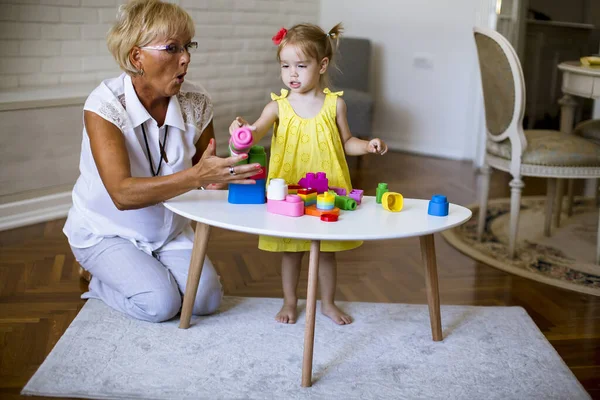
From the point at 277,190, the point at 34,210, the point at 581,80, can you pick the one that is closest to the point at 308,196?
the point at 277,190

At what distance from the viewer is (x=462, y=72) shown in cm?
550

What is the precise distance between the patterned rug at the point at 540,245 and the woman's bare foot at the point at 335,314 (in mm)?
978

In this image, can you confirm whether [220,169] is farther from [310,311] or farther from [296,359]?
[296,359]

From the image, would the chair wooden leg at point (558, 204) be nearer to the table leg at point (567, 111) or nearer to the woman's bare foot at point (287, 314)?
the table leg at point (567, 111)

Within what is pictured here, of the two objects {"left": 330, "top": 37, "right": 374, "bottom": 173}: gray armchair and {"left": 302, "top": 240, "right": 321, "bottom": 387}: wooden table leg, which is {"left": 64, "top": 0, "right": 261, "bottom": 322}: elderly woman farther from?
{"left": 330, "top": 37, "right": 374, "bottom": 173}: gray armchair

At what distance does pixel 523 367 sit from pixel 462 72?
3564mm

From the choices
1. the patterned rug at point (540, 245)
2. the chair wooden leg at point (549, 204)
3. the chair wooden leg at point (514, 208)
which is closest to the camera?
the patterned rug at point (540, 245)

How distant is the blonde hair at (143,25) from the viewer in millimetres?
2297

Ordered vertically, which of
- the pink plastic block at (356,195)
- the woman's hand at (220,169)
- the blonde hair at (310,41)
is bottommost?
the pink plastic block at (356,195)

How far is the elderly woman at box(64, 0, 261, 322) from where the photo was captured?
7.38 ft

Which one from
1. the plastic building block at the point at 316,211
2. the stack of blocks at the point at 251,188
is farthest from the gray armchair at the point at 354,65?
the plastic building block at the point at 316,211

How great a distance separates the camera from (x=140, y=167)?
2469 mm

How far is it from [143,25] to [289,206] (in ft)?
2.40

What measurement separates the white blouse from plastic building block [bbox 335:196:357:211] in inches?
24.0
